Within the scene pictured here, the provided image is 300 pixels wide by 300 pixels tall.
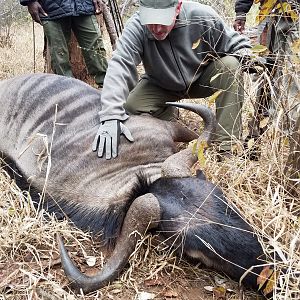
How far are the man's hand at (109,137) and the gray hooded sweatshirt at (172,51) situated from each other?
0.16 m

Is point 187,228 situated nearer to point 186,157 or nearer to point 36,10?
point 186,157

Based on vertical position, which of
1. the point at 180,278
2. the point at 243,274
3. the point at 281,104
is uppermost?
the point at 281,104

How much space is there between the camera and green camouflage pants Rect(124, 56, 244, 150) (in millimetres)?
4426

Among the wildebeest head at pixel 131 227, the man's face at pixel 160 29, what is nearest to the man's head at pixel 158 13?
the man's face at pixel 160 29

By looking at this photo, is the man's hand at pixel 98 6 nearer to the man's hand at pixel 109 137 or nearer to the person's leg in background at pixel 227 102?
the person's leg in background at pixel 227 102

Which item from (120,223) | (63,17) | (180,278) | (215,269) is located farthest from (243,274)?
(63,17)

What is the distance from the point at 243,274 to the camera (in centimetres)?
291

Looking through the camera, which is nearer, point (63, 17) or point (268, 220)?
point (268, 220)

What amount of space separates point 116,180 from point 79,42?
2934mm

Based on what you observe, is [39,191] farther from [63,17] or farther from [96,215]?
[63,17]

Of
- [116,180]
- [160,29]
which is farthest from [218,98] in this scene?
[116,180]

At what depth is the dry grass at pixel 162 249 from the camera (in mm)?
2968

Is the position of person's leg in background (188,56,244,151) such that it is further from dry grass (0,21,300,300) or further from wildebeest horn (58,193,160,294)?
wildebeest horn (58,193,160,294)

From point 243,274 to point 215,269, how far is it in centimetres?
32
